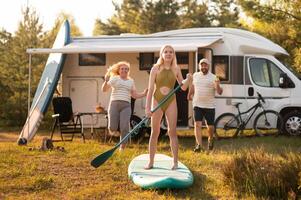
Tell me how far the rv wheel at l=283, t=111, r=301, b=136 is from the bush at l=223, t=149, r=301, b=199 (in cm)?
566

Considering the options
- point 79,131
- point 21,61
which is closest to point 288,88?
point 79,131

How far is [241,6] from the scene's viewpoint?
1408cm

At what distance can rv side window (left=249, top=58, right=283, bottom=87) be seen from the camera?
11.9 metres

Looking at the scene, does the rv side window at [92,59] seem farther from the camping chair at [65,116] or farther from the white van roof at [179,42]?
the camping chair at [65,116]

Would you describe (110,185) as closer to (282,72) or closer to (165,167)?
(165,167)

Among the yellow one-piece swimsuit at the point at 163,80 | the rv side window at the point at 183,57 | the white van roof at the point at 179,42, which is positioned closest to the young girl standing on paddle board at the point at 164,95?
the yellow one-piece swimsuit at the point at 163,80

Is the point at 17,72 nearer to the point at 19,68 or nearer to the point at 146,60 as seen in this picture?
the point at 19,68

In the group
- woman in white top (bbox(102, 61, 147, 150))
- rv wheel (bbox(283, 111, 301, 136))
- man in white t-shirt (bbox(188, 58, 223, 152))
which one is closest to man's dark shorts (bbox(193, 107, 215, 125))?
man in white t-shirt (bbox(188, 58, 223, 152))

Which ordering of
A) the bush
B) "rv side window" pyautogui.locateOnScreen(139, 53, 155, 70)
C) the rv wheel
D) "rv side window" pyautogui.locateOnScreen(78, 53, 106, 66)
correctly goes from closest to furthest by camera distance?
the bush → the rv wheel → "rv side window" pyautogui.locateOnScreen(139, 53, 155, 70) → "rv side window" pyautogui.locateOnScreen(78, 53, 106, 66)

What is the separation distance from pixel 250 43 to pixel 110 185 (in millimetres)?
6967

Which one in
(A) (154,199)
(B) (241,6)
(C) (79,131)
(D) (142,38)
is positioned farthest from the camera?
(B) (241,6)

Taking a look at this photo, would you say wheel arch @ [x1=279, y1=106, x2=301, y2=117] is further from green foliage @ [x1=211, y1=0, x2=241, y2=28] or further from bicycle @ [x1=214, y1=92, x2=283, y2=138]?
green foliage @ [x1=211, y1=0, x2=241, y2=28]

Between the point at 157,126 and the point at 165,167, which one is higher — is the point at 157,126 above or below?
above

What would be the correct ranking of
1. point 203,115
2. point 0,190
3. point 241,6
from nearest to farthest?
point 0,190
point 203,115
point 241,6
